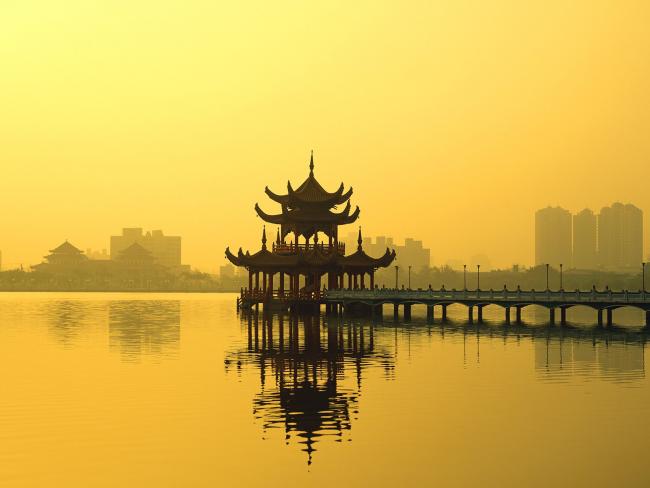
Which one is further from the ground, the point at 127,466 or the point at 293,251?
the point at 293,251

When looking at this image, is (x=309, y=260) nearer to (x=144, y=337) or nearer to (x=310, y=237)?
(x=310, y=237)

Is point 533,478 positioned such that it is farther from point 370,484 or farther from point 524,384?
point 524,384

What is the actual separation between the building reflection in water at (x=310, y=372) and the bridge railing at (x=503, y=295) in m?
9.97

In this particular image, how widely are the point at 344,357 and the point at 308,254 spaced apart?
1519 inches

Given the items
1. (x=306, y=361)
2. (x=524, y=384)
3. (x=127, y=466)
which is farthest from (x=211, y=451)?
(x=306, y=361)

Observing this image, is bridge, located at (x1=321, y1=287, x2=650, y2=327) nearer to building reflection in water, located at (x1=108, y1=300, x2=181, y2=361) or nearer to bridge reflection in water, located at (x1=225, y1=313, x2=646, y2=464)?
bridge reflection in water, located at (x1=225, y1=313, x2=646, y2=464)

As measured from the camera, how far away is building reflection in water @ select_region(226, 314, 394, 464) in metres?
29.3

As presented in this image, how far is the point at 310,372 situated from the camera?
42688 millimetres

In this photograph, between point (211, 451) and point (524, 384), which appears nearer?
point (211, 451)

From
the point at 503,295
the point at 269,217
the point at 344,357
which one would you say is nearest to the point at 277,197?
the point at 269,217

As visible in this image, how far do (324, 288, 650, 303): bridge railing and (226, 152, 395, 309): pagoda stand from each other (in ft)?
7.21

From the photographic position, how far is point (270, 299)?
302 feet

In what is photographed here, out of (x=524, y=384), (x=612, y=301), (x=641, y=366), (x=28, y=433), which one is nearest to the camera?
(x=28, y=433)

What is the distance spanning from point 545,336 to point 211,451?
45513 millimetres
